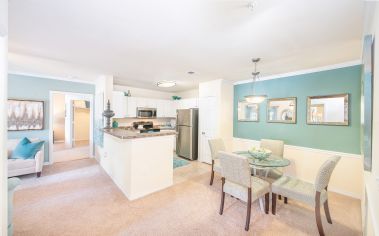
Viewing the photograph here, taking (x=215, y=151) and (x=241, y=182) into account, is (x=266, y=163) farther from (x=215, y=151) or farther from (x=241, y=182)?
(x=215, y=151)

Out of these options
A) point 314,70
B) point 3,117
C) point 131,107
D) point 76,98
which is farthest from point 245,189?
point 76,98

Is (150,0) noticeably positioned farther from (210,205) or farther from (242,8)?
(210,205)

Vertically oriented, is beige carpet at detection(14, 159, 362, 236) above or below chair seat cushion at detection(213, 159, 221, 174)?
below

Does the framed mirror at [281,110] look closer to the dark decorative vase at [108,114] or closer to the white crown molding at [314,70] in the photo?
the white crown molding at [314,70]

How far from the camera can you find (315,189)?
6.34ft

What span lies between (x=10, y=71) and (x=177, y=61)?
4149 millimetres

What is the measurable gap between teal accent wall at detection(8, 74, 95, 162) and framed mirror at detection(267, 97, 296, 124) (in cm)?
551

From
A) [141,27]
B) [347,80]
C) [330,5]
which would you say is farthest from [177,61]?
[347,80]

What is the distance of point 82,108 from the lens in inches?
307

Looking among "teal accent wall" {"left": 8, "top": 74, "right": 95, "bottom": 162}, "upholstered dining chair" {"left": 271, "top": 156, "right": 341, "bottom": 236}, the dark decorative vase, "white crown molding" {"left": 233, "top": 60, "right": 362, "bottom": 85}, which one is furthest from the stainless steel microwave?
"upholstered dining chair" {"left": 271, "top": 156, "right": 341, "bottom": 236}

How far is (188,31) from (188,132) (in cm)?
344

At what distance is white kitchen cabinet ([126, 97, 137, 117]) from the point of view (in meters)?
5.08

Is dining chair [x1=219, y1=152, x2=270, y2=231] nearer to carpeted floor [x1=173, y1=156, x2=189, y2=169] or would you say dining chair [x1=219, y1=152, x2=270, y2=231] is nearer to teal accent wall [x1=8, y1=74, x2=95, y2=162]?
carpeted floor [x1=173, y1=156, x2=189, y2=169]

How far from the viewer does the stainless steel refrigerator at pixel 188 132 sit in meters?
4.91
